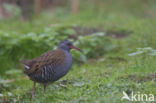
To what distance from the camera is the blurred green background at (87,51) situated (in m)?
4.75

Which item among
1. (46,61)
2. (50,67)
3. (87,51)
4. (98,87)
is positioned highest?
(87,51)

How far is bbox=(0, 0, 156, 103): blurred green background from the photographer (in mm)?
4754

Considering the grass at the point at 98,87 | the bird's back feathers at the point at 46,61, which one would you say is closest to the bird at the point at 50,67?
the bird's back feathers at the point at 46,61

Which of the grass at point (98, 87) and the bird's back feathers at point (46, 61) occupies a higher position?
the bird's back feathers at point (46, 61)

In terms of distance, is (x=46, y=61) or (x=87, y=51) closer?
(x=46, y=61)

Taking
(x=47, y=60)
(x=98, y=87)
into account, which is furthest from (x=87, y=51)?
(x=98, y=87)

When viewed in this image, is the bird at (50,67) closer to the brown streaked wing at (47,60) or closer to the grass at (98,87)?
the brown streaked wing at (47,60)

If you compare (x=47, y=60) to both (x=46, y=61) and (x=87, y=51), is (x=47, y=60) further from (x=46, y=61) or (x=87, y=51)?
(x=87, y=51)

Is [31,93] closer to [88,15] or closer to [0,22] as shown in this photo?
[0,22]

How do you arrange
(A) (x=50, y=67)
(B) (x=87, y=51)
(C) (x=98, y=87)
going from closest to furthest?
(C) (x=98, y=87) < (A) (x=50, y=67) < (B) (x=87, y=51)

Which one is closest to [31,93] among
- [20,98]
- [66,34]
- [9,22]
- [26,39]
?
[20,98]

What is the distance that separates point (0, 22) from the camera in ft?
42.1

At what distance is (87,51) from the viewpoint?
8102mm

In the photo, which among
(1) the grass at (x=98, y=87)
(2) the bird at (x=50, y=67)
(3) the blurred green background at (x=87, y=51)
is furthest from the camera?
(2) the bird at (x=50, y=67)
